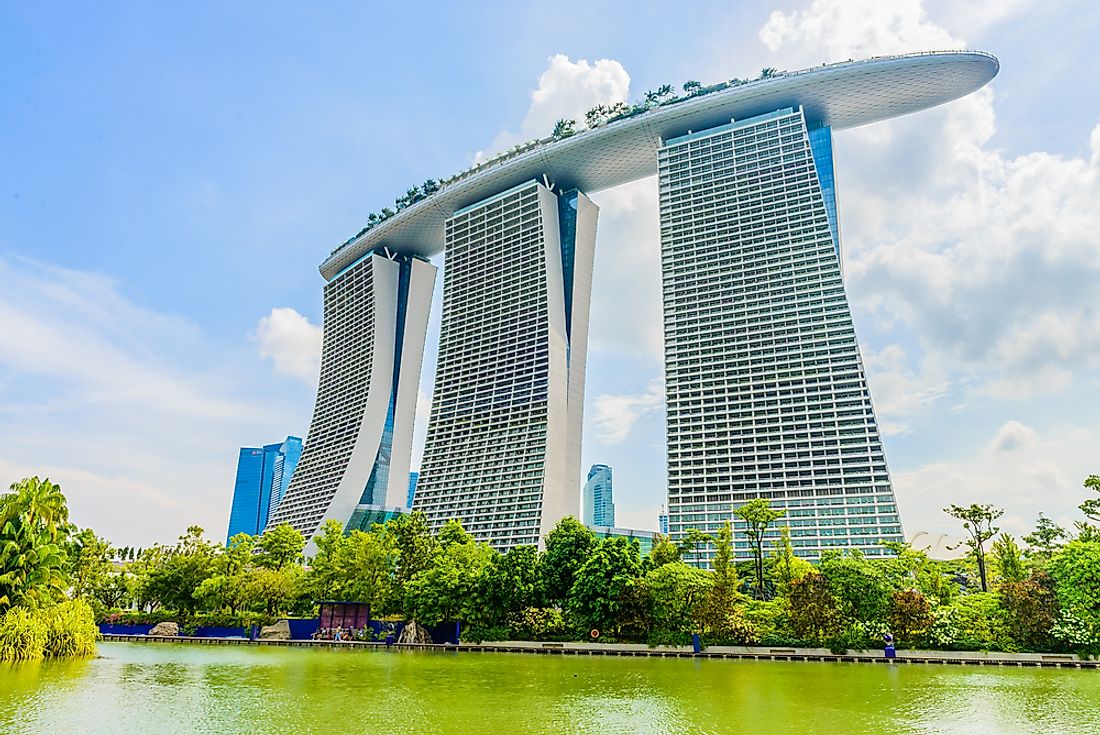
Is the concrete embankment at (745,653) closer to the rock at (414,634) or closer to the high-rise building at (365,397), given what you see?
the rock at (414,634)

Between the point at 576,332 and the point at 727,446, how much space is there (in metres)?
25.1

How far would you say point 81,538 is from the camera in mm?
63500

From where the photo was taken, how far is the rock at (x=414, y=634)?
4991 cm

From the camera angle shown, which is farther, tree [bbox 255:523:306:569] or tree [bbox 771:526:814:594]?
tree [bbox 255:523:306:569]

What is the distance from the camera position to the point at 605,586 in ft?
147

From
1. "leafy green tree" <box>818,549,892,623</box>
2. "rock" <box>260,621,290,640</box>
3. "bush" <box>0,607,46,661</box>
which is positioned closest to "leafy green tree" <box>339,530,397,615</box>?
"rock" <box>260,621,290,640</box>

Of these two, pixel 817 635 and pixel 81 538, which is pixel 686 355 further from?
pixel 81 538

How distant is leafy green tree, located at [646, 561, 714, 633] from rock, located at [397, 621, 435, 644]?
15898 mm

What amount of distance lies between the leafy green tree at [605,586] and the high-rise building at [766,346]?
26.1 metres

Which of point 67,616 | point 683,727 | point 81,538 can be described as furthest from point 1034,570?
point 81,538

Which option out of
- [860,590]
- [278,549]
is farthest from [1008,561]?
[278,549]

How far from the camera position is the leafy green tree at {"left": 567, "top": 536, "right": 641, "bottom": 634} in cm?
4434

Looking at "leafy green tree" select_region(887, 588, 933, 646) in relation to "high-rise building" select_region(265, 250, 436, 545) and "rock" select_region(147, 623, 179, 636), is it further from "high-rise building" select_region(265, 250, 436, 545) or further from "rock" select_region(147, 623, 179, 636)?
"high-rise building" select_region(265, 250, 436, 545)

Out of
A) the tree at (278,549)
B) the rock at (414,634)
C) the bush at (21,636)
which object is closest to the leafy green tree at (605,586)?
the rock at (414,634)
